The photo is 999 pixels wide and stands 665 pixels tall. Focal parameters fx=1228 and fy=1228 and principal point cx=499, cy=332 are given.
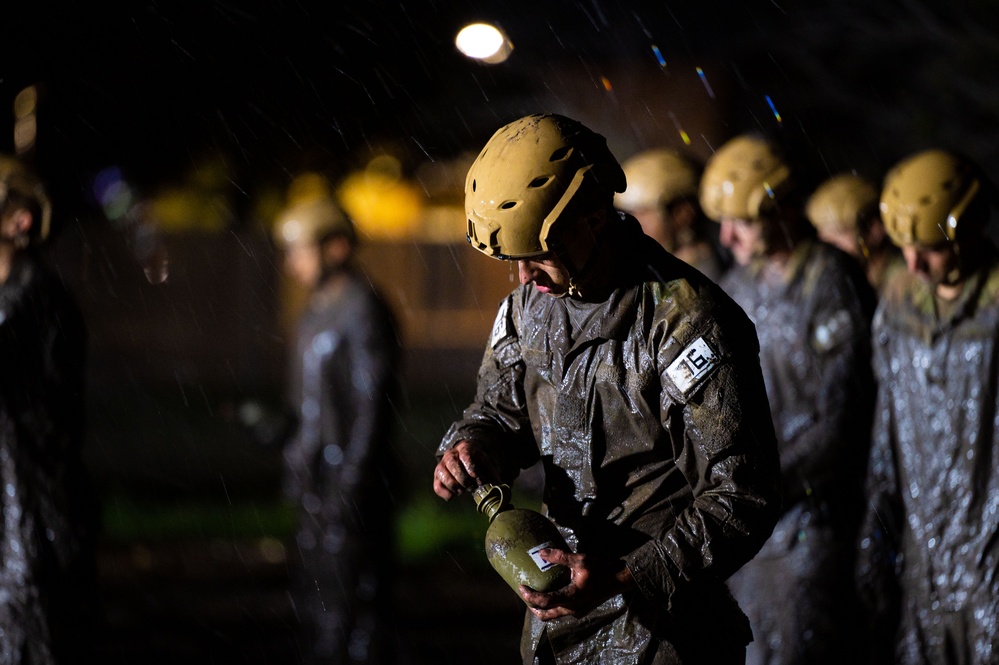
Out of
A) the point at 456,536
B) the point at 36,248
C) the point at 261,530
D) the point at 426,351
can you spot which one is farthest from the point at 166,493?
the point at 426,351

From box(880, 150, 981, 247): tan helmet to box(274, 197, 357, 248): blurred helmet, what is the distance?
3733 millimetres

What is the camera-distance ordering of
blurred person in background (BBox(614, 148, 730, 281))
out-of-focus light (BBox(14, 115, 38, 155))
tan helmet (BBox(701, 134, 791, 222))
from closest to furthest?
tan helmet (BBox(701, 134, 791, 222)), blurred person in background (BBox(614, 148, 730, 281)), out-of-focus light (BBox(14, 115, 38, 155))

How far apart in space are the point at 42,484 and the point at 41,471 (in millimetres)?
60

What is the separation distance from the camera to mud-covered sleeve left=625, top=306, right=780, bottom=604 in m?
3.27

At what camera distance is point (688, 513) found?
331 cm

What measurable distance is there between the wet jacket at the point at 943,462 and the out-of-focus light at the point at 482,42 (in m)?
11.6

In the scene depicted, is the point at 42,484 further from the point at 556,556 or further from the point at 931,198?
the point at 931,198

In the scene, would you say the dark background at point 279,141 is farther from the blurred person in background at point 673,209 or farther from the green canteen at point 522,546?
the green canteen at point 522,546

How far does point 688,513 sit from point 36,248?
153 inches

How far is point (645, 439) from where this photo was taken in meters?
3.54

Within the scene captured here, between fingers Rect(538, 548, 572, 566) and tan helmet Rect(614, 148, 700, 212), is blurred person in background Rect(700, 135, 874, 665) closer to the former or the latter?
tan helmet Rect(614, 148, 700, 212)

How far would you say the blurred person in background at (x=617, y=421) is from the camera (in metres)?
3.29

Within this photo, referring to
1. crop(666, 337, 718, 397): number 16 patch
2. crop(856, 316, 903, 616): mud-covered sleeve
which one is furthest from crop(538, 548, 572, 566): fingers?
crop(856, 316, 903, 616): mud-covered sleeve

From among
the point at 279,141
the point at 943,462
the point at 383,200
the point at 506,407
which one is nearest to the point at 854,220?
the point at 943,462
